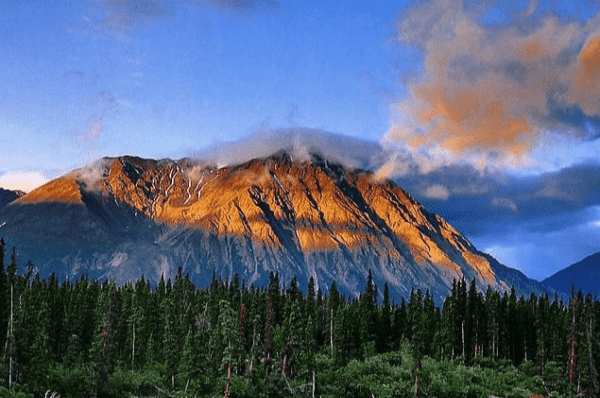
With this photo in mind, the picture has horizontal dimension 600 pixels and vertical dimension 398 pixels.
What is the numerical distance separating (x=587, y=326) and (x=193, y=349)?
6369cm

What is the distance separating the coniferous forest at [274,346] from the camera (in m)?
88.1

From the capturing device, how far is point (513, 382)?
11025 centimetres

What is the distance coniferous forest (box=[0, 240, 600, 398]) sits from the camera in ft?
289

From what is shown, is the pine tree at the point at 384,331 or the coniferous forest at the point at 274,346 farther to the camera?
the pine tree at the point at 384,331

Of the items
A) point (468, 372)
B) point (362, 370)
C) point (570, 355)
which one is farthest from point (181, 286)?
point (570, 355)

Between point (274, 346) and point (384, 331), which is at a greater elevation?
point (384, 331)

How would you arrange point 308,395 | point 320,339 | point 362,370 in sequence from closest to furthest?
point 308,395, point 362,370, point 320,339

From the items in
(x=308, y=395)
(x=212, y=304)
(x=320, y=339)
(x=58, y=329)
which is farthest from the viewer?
(x=320, y=339)

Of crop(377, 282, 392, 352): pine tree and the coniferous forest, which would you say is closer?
the coniferous forest

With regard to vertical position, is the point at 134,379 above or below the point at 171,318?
below

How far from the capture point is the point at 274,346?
372 feet

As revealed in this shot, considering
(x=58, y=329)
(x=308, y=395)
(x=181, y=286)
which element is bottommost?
(x=308, y=395)

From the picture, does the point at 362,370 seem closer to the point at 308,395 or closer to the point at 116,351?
the point at 308,395

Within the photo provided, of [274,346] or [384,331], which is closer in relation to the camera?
[274,346]
